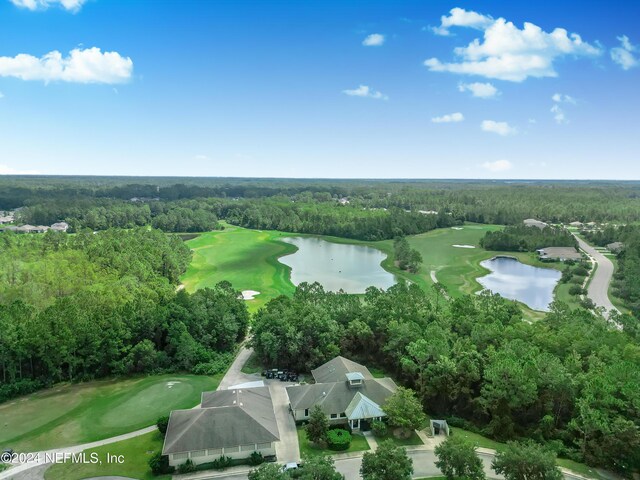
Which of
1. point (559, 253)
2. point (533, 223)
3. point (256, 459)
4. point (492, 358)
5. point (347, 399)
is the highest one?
point (533, 223)

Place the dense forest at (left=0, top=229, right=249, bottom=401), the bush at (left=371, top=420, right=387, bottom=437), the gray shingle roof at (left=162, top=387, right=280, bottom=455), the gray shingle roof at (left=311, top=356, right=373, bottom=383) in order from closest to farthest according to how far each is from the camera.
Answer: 1. the gray shingle roof at (left=162, top=387, right=280, bottom=455)
2. the bush at (left=371, top=420, right=387, bottom=437)
3. the gray shingle roof at (left=311, top=356, right=373, bottom=383)
4. the dense forest at (left=0, top=229, right=249, bottom=401)

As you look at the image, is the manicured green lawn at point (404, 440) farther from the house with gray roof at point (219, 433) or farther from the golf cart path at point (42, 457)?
the golf cart path at point (42, 457)

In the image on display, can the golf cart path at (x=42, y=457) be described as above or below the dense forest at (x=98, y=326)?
below

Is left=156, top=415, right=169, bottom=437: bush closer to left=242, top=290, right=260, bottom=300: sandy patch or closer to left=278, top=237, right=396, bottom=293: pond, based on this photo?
left=242, top=290, right=260, bottom=300: sandy patch

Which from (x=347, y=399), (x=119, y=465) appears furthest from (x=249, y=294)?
(x=119, y=465)

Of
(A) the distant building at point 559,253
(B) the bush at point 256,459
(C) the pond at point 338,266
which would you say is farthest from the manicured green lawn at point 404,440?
(A) the distant building at point 559,253

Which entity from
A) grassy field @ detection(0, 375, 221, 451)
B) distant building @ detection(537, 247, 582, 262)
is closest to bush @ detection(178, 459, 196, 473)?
grassy field @ detection(0, 375, 221, 451)

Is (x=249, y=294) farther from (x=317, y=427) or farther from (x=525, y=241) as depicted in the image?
(x=525, y=241)
